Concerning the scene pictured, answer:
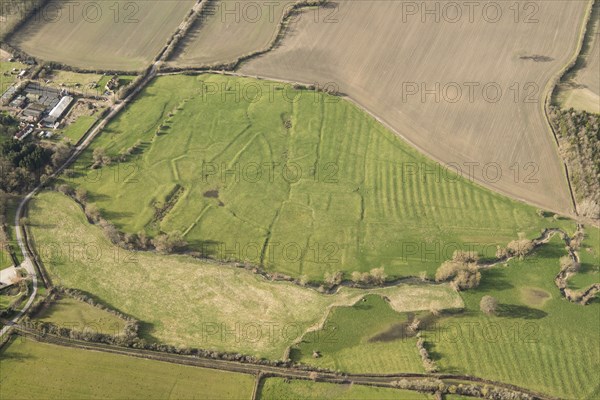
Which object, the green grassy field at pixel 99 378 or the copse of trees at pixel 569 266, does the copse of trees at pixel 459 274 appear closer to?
the copse of trees at pixel 569 266

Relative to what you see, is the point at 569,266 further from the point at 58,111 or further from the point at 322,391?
the point at 58,111

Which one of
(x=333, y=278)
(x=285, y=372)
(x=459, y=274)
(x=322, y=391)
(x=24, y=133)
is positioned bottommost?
(x=322, y=391)

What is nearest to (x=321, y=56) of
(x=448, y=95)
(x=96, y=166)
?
(x=448, y=95)

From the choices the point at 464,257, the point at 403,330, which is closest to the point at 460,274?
the point at 464,257

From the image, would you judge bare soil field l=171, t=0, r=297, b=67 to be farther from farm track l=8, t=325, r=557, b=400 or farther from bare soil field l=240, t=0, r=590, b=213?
farm track l=8, t=325, r=557, b=400

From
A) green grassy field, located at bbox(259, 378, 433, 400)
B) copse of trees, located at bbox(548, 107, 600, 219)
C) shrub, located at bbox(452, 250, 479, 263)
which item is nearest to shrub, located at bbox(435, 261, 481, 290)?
shrub, located at bbox(452, 250, 479, 263)

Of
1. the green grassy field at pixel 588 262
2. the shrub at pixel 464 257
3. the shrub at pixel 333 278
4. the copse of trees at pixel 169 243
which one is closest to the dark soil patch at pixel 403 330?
the shrub at pixel 333 278

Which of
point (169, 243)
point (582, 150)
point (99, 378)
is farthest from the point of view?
point (582, 150)
